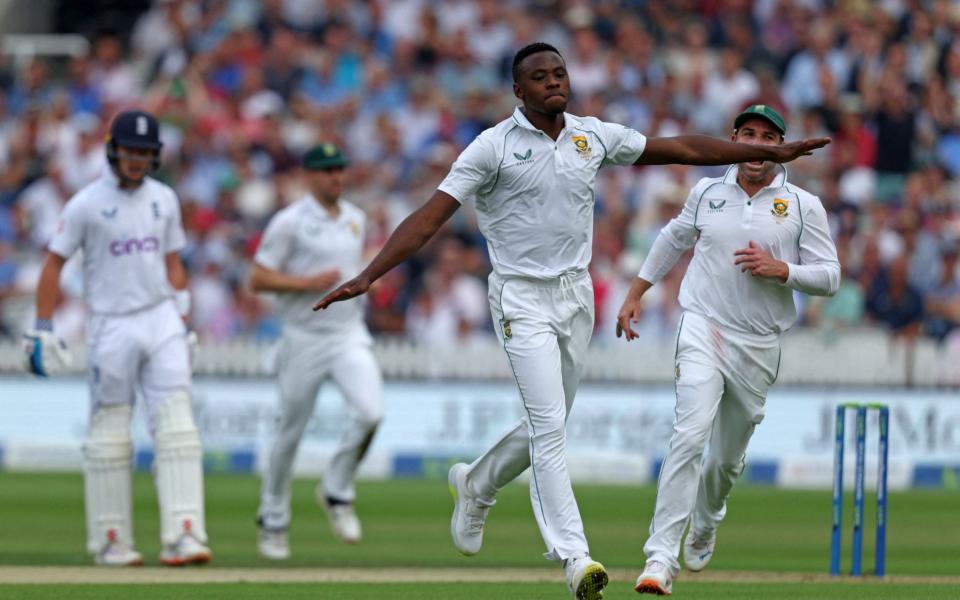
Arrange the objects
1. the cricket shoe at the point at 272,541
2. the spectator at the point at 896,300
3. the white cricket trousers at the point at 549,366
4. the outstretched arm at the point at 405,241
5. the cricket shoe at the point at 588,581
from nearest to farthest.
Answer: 1. the cricket shoe at the point at 588,581
2. the outstretched arm at the point at 405,241
3. the white cricket trousers at the point at 549,366
4. the cricket shoe at the point at 272,541
5. the spectator at the point at 896,300

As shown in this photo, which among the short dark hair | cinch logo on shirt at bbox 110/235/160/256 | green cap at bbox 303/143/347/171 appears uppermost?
the short dark hair

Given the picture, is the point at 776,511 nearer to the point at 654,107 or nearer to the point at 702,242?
the point at 702,242

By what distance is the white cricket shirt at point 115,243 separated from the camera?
31.7 feet

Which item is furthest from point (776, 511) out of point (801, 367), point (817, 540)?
point (801, 367)

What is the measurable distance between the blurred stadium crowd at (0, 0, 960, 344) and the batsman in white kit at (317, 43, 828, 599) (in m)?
9.35

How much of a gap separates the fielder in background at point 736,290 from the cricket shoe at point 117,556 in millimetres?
3093

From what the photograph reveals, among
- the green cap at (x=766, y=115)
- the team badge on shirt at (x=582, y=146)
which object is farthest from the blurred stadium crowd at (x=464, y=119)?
the team badge on shirt at (x=582, y=146)

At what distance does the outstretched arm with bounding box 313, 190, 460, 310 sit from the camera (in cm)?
705

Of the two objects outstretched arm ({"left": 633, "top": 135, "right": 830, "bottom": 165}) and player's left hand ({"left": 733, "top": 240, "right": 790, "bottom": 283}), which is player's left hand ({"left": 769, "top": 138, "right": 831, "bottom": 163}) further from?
player's left hand ({"left": 733, "top": 240, "right": 790, "bottom": 283})

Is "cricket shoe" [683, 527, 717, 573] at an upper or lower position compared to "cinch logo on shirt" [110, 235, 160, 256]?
lower

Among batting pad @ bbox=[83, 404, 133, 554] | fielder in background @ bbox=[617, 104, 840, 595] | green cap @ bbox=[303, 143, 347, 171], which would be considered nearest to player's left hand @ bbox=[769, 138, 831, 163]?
fielder in background @ bbox=[617, 104, 840, 595]

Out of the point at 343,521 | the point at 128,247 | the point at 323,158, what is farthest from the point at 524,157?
the point at 343,521

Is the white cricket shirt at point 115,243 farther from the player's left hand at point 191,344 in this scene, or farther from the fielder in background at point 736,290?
the fielder in background at point 736,290

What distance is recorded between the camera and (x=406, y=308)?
17.8 metres
